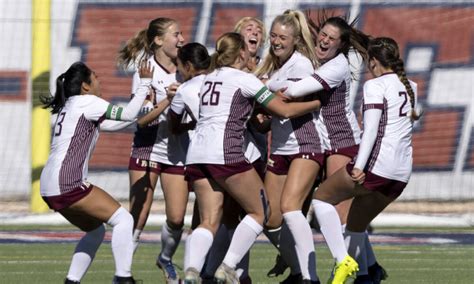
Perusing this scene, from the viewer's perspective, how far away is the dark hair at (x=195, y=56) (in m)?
9.28

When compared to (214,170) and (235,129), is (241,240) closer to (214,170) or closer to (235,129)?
(214,170)

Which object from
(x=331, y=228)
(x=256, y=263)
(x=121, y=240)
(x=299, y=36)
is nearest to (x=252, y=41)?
(x=299, y=36)

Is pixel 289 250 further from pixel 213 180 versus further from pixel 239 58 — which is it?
pixel 239 58

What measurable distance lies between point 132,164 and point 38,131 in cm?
650

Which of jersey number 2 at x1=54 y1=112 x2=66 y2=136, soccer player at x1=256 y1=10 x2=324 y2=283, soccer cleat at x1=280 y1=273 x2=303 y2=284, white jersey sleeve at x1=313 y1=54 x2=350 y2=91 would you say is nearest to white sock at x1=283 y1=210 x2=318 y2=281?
soccer player at x1=256 y1=10 x2=324 y2=283

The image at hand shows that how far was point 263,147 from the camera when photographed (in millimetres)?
9812

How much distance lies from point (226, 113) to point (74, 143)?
1090mm

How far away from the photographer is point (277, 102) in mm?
8914

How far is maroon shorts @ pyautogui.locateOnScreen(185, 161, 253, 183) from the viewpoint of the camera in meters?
8.88

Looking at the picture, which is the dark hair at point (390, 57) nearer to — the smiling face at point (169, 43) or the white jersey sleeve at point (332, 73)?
the white jersey sleeve at point (332, 73)

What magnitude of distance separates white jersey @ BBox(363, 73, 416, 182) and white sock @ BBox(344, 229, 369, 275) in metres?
0.58

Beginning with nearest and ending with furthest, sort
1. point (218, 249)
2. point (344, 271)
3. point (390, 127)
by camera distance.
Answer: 1. point (344, 271)
2. point (390, 127)
3. point (218, 249)

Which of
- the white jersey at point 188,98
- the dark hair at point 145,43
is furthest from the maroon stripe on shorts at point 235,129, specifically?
the dark hair at point 145,43

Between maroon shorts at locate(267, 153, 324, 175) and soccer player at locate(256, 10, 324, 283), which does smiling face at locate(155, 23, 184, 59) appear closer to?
soccer player at locate(256, 10, 324, 283)
